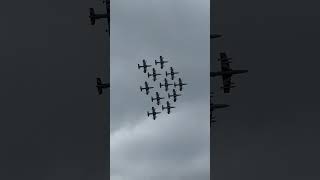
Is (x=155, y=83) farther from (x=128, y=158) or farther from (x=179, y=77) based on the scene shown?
(x=128, y=158)
